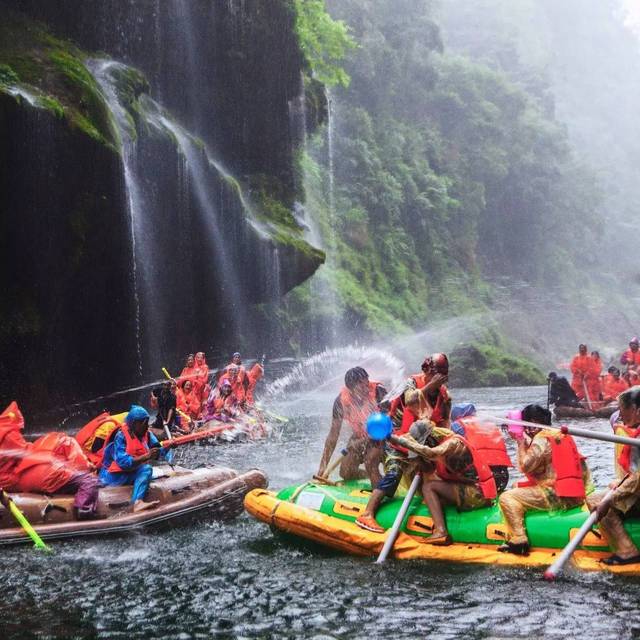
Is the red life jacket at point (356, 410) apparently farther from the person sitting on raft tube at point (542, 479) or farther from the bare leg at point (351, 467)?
the person sitting on raft tube at point (542, 479)

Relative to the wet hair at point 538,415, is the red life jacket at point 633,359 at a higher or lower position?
lower

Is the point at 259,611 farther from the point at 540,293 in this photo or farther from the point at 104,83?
the point at 540,293

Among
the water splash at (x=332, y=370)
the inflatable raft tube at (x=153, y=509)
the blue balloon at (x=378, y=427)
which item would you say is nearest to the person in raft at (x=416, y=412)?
the blue balloon at (x=378, y=427)

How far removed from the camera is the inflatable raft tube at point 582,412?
17172 millimetres

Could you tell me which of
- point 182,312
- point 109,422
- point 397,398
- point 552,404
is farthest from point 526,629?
point 182,312

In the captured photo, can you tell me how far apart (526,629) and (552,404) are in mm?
13671

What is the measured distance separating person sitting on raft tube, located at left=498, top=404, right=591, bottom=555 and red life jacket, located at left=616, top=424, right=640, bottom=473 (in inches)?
14.3

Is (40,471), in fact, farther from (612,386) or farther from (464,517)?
(612,386)

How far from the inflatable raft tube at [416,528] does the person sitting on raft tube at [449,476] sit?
0.29 ft

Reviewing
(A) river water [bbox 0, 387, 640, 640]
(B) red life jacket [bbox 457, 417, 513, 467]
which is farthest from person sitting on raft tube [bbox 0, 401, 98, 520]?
(B) red life jacket [bbox 457, 417, 513, 467]

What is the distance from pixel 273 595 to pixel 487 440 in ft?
7.83

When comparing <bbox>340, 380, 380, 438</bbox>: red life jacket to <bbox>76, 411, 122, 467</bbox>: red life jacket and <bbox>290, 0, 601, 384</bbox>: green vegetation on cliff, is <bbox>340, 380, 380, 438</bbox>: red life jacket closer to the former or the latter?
<bbox>76, 411, 122, 467</bbox>: red life jacket

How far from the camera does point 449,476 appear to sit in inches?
250

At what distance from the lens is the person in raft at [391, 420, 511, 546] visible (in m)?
6.30
